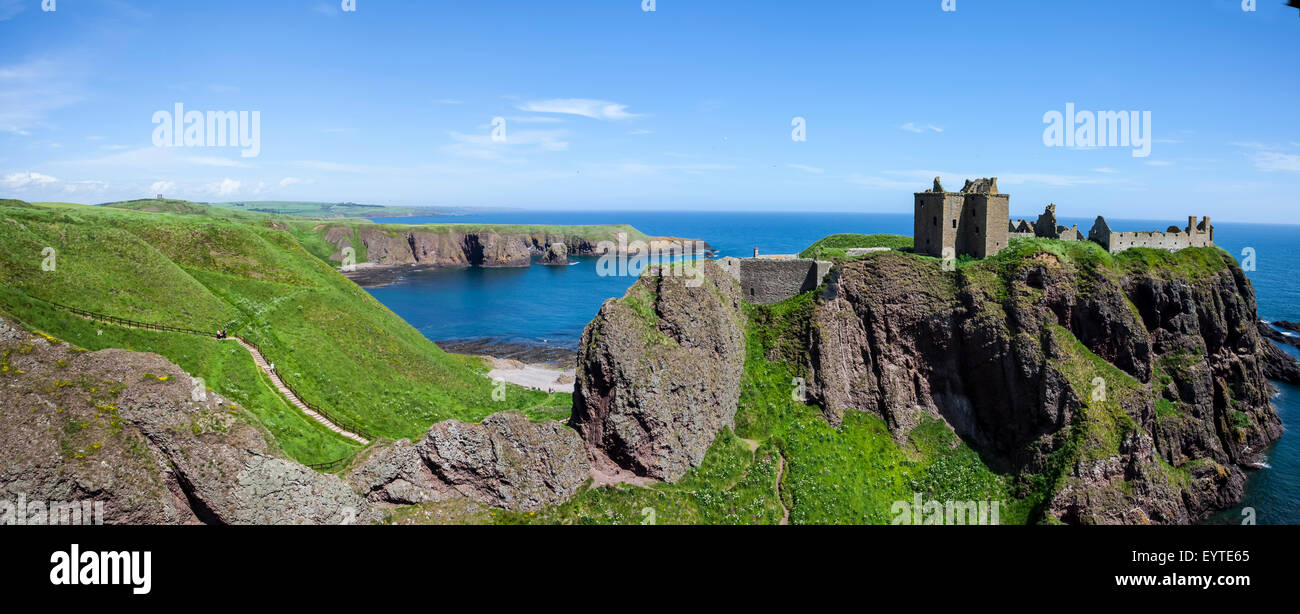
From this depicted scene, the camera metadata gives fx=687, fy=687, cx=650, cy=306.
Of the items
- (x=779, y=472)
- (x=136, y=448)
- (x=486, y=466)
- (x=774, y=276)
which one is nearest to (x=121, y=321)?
(x=136, y=448)

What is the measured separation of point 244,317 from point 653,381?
38412 mm

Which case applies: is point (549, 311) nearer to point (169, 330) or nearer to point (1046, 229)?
point (169, 330)

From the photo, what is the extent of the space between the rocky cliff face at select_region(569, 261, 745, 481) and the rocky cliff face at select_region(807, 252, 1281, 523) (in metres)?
9.84

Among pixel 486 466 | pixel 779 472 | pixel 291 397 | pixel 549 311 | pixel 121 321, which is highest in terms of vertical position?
pixel 121 321

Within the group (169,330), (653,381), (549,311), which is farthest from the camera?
(549,311)

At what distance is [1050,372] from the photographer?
43.8m

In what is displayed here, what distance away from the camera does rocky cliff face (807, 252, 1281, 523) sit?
4281 cm

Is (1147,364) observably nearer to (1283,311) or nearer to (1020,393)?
(1020,393)

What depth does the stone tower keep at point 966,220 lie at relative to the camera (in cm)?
4912

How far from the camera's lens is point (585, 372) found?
114ft

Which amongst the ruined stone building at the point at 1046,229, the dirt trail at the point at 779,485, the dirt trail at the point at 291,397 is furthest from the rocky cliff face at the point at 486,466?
the ruined stone building at the point at 1046,229
